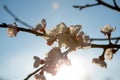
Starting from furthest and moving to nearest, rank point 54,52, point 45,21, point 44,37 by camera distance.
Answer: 1. point 45,21
2. point 44,37
3. point 54,52

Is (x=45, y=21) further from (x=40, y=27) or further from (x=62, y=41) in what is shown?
(x=62, y=41)

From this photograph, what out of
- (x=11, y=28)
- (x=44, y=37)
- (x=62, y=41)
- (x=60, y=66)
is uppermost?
(x=11, y=28)

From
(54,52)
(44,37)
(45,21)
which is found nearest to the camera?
(54,52)

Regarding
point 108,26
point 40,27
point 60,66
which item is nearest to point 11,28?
point 40,27

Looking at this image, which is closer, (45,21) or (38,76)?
(38,76)

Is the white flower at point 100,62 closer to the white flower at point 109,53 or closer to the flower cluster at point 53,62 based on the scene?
the white flower at point 109,53

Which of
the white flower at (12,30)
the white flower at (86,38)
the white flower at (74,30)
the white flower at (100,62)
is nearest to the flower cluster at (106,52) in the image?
the white flower at (100,62)

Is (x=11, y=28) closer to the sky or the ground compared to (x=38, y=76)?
closer to the sky
